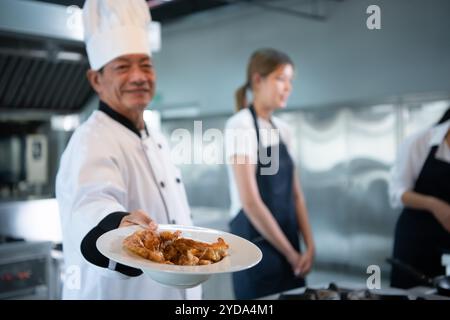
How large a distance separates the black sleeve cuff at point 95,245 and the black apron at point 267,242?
623mm

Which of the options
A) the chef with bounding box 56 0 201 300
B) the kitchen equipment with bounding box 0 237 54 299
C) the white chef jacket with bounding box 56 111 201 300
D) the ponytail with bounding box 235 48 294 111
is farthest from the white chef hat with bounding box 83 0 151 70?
the kitchen equipment with bounding box 0 237 54 299

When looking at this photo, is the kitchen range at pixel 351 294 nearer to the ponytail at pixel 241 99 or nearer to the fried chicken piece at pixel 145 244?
the fried chicken piece at pixel 145 244

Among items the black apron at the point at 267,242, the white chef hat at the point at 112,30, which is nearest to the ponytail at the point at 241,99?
the black apron at the point at 267,242

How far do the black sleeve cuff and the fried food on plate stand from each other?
0.05 meters

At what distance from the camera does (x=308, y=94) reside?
330cm

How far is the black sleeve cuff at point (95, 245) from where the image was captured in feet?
2.38

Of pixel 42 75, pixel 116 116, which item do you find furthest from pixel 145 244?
pixel 42 75

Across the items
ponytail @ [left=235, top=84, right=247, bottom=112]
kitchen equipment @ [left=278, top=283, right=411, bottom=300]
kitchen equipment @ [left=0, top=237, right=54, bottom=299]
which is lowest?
kitchen equipment @ [left=0, top=237, right=54, bottom=299]

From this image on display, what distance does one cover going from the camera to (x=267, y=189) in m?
1.36

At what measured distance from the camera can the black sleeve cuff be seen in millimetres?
725

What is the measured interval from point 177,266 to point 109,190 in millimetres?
233

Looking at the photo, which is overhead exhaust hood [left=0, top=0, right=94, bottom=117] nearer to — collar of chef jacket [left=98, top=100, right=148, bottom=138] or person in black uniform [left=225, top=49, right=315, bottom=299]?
person in black uniform [left=225, top=49, right=315, bottom=299]

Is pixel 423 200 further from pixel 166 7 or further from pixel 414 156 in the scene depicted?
pixel 166 7
